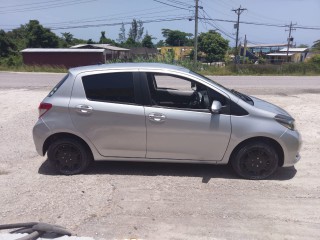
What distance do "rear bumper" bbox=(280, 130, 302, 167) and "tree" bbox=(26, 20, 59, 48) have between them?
53177 millimetres

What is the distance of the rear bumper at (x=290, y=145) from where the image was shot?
16.5 feet

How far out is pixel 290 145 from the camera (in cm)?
506

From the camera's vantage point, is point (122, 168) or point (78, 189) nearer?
point (78, 189)

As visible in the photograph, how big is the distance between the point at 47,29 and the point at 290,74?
38.1 meters

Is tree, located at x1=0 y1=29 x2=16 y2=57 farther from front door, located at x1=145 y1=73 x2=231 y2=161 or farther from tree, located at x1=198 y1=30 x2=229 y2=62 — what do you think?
front door, located at x1=145 y1=73 x2=231 y2=161

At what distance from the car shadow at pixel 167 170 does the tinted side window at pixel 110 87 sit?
3.79 feet

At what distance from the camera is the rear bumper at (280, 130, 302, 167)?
5.03m

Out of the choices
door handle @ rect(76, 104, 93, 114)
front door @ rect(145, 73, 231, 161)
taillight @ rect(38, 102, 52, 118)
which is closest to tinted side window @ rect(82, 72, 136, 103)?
door handle @ rect(76, 104, 93, 114)

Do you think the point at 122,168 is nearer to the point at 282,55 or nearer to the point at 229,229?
the point at 229,229

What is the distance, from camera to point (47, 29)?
54438 mm

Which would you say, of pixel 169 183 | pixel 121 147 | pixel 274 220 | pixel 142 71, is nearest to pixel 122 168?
pixel 121 147

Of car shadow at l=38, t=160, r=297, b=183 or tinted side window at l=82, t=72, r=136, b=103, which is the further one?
car shadow at l=38, t=160, r=297, b=183

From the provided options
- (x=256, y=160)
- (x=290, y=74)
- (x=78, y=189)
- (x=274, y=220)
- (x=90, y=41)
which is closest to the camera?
(x=274, y=220)

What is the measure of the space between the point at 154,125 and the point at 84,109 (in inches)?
40.7
